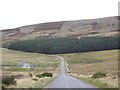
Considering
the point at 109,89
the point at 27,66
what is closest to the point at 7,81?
the point at 109,89

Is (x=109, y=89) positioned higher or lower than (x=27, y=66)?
higher

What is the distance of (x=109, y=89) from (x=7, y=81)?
19.7 m

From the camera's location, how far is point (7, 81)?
52188 millimetres

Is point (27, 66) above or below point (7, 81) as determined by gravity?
below

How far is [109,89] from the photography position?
36.5 meters

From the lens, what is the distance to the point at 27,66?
527 feet

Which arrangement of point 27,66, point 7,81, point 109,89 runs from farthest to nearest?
point 27,66
point 7,81
point 109,89

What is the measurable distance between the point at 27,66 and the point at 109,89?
412 feet

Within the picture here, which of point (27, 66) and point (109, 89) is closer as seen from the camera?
A: point (109, 89)

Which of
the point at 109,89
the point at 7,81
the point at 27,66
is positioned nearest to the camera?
the point at 109,89

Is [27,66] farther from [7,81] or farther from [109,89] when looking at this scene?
[109,89]

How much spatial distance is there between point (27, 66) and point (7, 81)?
109m

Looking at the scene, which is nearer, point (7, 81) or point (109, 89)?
point (109, 89)
